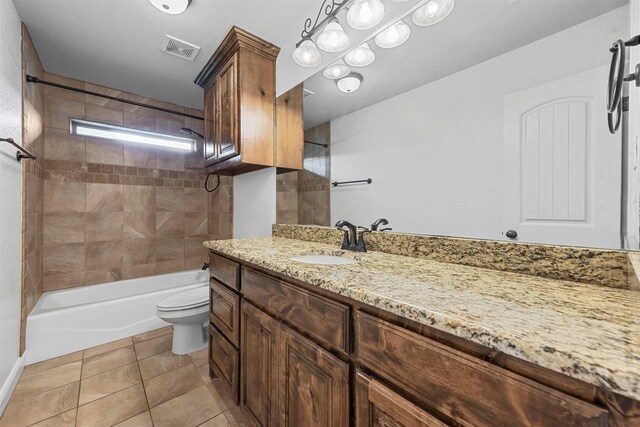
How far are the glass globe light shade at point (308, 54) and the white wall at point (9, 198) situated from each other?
163cm

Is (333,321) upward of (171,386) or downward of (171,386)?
→ upward

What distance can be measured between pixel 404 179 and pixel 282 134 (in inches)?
41.9

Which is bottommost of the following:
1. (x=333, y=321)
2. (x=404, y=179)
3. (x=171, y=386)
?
(x=171, y=386)

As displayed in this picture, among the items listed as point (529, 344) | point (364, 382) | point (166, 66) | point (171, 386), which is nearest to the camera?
point (529, 344)

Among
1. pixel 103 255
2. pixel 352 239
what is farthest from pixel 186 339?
pixel 352 239

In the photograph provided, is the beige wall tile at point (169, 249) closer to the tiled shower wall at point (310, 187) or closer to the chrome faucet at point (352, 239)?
the tiled shower wall at point (310, 187)

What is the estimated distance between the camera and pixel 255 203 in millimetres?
2195

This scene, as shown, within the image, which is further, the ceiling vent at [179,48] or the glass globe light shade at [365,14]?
the ceiling vent at [179,48]

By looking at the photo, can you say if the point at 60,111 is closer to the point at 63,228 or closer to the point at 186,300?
the point at 63,228

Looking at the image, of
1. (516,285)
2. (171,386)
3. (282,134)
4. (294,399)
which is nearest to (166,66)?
(282,134)

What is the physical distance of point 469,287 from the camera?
695 mm

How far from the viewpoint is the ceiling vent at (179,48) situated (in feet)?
6.29

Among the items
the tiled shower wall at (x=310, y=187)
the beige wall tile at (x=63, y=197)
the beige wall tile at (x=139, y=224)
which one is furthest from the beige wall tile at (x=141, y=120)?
the tiled shower wall at (x=310, y=187)

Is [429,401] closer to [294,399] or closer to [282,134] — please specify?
[294,399]
